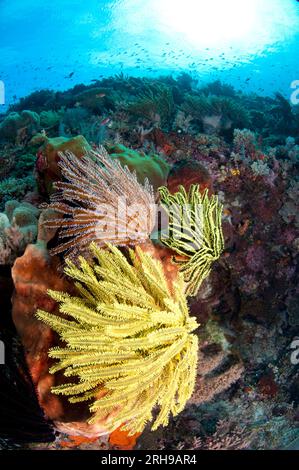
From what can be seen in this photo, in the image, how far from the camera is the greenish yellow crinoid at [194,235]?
10.9 feet

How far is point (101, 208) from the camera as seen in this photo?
3279 millimetres

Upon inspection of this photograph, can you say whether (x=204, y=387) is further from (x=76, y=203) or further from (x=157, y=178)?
(x=76, y=203)

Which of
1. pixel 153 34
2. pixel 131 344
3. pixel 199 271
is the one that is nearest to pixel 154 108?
pixel 199 271

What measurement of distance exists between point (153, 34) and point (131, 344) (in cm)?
7781

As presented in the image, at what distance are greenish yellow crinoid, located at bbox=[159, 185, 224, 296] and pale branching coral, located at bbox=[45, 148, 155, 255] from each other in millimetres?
276

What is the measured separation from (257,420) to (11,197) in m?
6.52

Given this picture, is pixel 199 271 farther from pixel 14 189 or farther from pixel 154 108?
pixel 154 108

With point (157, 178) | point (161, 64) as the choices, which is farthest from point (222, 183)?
point (161, 64)

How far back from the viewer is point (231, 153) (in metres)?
8.01

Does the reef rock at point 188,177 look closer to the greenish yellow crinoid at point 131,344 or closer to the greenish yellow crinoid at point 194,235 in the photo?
the greenish yellow crinoid at point 194,235

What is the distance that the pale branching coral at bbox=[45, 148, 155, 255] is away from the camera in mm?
3260

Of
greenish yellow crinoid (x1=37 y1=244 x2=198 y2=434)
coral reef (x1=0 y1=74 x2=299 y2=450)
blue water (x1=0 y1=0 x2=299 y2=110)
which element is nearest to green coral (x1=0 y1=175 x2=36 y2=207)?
coral reef (x1=0 y1=74 x2=299 y2=450)

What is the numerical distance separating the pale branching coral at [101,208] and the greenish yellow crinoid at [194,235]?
28 centimetres

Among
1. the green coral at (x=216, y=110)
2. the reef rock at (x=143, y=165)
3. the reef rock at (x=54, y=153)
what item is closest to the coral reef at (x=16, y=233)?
the reef rock at (x=54, y=153)
